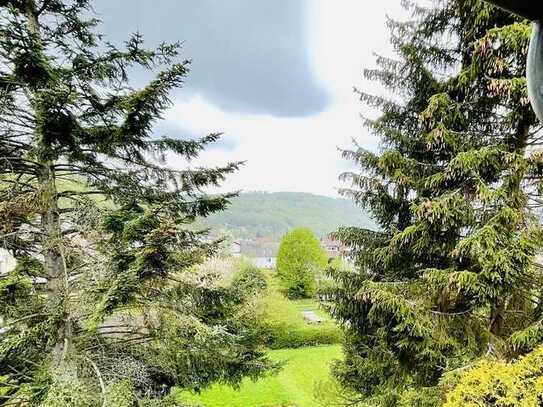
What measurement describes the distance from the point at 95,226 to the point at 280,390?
1134 cm

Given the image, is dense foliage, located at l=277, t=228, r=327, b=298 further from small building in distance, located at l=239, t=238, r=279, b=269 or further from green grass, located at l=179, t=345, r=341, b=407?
small building in distance, located at l=239, t=238, r=279, b=269

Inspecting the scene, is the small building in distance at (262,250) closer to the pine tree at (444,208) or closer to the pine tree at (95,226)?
the pine tree at (444,208)

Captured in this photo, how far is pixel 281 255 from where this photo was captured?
1039 inches

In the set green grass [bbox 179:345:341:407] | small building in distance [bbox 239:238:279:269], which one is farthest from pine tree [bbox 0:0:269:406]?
small building in distance [bbox 239:238:279:269]

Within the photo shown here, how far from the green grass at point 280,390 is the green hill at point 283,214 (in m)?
76.0

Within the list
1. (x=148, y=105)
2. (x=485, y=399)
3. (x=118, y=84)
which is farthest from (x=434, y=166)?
(x=118, y=84)

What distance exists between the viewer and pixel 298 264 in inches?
1016

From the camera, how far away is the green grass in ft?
39.5

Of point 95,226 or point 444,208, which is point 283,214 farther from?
point 95,226

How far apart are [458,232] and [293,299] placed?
21.4 m

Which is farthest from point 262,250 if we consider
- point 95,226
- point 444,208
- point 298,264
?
point 95,226

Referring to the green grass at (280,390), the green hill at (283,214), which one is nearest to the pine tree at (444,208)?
the green grass at (280,390)

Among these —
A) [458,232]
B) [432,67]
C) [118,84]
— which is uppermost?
[432,67]

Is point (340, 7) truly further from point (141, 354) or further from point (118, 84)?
point (141, 354)
